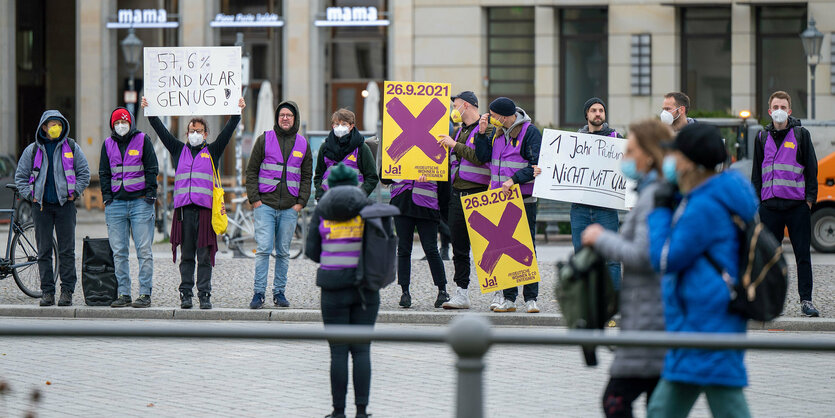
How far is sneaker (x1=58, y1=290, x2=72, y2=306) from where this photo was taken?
12227 millimetres

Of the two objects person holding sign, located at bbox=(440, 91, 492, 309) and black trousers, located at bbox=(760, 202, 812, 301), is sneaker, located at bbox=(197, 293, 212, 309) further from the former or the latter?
black trousers, located at bbox=(760, 202, 812, 301)

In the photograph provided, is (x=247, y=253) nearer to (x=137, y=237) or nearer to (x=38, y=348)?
(x=137, y=237)

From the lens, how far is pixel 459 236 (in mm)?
11688

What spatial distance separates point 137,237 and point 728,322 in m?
8.26

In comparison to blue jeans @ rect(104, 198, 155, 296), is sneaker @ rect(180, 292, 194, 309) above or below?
below

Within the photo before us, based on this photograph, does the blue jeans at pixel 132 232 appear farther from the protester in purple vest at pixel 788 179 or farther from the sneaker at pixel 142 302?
the protester in purple vest at pixel 788 179

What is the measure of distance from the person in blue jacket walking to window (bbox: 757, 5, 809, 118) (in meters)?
26.7

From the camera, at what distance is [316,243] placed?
714 centimetres

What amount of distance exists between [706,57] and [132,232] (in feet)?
70.9

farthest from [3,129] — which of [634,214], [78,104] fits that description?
[634,214]

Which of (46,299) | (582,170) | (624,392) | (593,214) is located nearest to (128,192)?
(46,299)

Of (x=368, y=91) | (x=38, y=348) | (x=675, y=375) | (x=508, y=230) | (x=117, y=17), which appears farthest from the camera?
(x=117, y=17)

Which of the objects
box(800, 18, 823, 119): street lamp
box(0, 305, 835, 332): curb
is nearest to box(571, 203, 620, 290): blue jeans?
box(0, 305, 835, 332): curb

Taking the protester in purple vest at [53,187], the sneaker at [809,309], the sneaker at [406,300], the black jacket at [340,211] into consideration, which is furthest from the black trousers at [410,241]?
the black jacket at [340,211]
